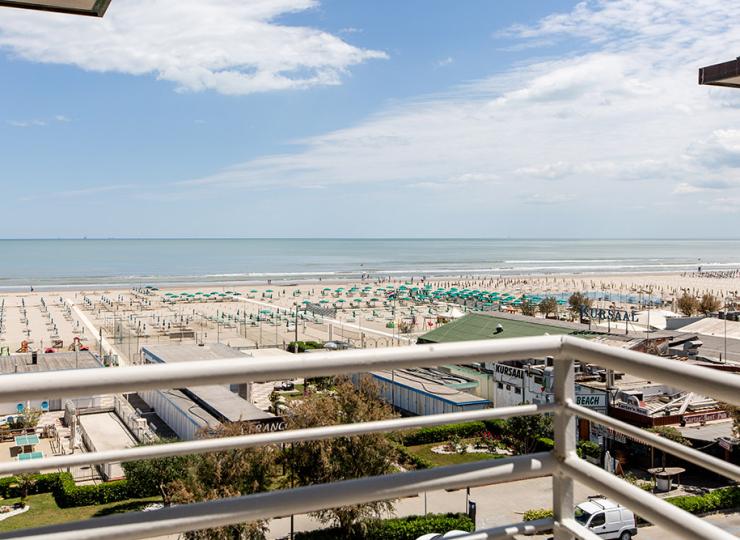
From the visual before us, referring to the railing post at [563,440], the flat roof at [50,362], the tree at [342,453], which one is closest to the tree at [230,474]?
the tree at [342,453]

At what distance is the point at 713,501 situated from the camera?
13281 mm

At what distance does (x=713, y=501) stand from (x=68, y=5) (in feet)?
47.0

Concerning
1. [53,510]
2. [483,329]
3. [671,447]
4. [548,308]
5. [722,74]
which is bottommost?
[53,510]

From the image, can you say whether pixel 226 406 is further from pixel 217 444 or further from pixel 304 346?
pixel 217 444

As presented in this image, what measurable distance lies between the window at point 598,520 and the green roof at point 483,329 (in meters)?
15.1

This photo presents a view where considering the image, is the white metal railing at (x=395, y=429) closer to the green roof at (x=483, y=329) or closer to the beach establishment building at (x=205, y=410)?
the beach establishment building at (x=205, y=410)

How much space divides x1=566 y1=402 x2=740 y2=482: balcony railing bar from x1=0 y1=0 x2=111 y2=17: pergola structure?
1887mm

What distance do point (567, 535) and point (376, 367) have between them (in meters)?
0.63

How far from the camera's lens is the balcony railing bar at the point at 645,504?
1254mm

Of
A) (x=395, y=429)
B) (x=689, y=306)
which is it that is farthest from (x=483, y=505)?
(x=689, y=306)

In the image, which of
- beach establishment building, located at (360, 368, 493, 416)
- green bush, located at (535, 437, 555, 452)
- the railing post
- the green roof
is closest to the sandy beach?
the green roof

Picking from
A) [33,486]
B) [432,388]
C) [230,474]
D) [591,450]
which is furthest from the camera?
[432,388]

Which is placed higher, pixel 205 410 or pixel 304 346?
pixel 205 410

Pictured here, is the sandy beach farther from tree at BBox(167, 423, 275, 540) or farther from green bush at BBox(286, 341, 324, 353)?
tree at BBox(167, 423, 275, 540)
